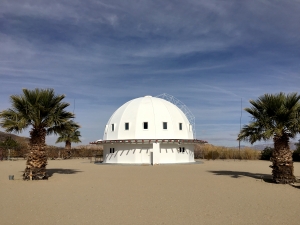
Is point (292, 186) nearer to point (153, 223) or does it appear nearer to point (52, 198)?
point (153, 223)

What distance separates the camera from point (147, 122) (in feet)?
109

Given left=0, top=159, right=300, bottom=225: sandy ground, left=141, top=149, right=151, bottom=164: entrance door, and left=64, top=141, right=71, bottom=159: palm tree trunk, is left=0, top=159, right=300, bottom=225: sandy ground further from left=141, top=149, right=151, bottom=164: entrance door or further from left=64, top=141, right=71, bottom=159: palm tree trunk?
left=64, top=141, right=71, bottom=159: palm tree trunk

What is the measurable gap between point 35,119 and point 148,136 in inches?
688

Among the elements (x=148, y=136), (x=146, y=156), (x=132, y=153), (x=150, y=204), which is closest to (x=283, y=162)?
(x=150, y=204)

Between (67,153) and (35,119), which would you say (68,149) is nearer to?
(67,153)

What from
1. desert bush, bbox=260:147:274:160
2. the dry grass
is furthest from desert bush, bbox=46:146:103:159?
desert bush, bbox=260:147:274:160

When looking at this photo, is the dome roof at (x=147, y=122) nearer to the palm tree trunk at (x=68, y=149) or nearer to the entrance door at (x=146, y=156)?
the entrance door at (x=146, y=156)

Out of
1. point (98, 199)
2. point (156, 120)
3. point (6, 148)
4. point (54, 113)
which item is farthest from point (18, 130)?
point (6, 148)

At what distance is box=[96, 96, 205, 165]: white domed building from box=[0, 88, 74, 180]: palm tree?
14.9 m

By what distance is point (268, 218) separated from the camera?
7.73 meters

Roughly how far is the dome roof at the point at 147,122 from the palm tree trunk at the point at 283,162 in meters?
18.4

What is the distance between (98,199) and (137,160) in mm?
21512

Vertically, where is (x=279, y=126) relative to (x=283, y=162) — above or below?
above

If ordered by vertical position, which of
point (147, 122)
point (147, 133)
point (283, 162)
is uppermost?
point (147, 122)
